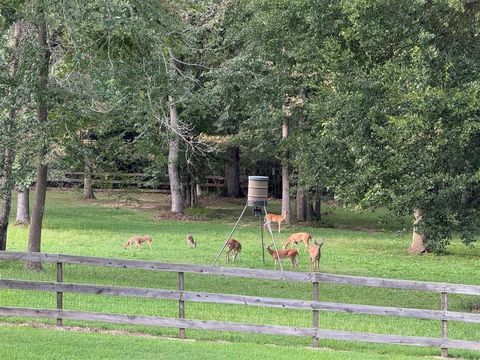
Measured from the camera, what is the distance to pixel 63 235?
82.9 ft

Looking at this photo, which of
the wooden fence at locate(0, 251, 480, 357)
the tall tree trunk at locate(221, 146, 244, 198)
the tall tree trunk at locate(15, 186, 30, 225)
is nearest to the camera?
the wooden fence at locate(0, 251, 480, 357)

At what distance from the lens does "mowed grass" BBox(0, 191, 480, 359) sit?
12125mm

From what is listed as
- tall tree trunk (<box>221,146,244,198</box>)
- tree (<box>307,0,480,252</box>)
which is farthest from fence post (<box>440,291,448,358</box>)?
tall tree trunk (<box>221,146,244,198</box>)

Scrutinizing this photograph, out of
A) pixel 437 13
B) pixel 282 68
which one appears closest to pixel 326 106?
pixel 437 13

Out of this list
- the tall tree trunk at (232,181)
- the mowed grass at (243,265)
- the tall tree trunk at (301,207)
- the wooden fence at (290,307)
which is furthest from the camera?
the tall tree trunk at (232,181)

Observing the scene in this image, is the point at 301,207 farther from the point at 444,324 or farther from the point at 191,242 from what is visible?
the point at 444,324

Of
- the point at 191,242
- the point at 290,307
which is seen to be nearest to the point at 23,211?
the point at 191,242

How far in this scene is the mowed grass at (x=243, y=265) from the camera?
39.8 ft

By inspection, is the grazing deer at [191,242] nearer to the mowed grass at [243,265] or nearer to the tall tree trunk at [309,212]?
the mowed grass at [243,265]

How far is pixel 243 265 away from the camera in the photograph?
63.0 feet

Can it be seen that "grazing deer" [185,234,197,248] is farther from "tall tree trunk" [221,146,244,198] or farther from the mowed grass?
"tall tree trunk" [221,146,244,198]

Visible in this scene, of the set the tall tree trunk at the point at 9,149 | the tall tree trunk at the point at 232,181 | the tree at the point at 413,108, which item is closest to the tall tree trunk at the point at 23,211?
the tall tree trunk at the point at 9,149

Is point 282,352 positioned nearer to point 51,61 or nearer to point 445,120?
point 445,120

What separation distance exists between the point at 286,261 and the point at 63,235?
8.50 meters
